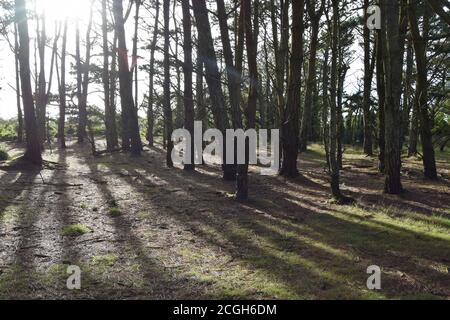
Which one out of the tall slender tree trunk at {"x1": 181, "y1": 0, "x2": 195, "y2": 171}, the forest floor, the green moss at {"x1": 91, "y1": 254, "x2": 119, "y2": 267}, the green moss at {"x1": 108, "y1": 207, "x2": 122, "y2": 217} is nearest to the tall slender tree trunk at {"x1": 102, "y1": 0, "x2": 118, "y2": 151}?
the tall slender tree trunk at {"x1": 181, "y1": 0, "x2": 195, "y2": 171}

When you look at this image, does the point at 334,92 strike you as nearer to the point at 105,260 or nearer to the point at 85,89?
the point at 105,260

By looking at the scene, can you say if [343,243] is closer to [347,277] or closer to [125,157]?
[347,277]

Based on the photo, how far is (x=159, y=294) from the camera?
4.45m

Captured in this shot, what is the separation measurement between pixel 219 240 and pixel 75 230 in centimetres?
232

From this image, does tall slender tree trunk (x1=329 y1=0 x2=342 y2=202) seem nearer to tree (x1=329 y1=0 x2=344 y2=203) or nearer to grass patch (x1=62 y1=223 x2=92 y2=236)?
tree (x1=329 y1=0 x2=344 y2=203)

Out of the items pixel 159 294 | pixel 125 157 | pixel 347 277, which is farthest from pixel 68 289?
pixel 125 157

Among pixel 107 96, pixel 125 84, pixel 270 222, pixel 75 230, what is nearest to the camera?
pixel 75 230

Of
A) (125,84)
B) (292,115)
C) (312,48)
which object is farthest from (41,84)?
(292,115)

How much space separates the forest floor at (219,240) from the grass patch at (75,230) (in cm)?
2

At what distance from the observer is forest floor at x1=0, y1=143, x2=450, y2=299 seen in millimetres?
4586

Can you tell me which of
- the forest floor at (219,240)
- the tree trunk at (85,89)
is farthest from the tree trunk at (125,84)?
the forest floor at (219,240)

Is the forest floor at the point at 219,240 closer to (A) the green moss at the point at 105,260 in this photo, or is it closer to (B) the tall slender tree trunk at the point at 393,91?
(A) the green moss at the point at 105,260

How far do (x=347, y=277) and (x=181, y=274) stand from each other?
1927 mm

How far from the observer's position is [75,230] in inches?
263
